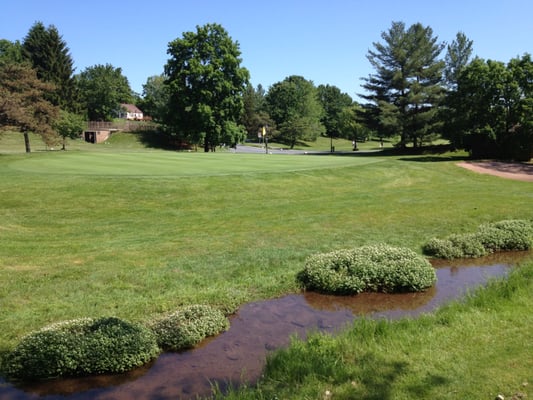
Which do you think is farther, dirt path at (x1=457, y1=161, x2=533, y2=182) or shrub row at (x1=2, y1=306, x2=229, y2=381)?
dirt path at (x1=457, y1=161, x2=533, y2=182)

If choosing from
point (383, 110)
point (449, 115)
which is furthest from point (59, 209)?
point (383, 110)

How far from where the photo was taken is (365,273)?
913cm

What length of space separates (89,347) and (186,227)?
24.2 feet

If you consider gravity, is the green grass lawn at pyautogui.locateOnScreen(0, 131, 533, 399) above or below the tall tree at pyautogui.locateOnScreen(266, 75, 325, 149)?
below

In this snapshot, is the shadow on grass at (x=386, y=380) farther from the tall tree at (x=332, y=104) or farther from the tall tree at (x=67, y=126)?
the tall tree at (x=332, y=104)

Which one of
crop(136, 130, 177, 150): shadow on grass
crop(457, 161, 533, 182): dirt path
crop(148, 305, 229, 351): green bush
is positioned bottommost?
crop(148, 305, 229, 351): green bush

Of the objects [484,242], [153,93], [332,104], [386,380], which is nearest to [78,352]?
[386,380]

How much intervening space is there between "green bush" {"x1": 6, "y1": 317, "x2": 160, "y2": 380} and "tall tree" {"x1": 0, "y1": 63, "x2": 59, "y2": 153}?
30007 mm

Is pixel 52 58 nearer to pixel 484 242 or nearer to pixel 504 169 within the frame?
pixel 504 169

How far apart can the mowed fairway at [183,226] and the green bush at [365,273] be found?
530 millimetres

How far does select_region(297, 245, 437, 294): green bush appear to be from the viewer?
8.95 meters

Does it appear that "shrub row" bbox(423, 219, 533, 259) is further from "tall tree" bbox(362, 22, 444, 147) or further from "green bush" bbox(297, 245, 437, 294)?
"tall tree" bbox(362, 22, 444, 147)

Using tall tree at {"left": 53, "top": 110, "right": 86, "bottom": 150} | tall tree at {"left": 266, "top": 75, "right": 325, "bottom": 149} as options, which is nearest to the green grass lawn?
tall tree at {"left": 53, "top": 110, "right": 86, "bottom": 150}

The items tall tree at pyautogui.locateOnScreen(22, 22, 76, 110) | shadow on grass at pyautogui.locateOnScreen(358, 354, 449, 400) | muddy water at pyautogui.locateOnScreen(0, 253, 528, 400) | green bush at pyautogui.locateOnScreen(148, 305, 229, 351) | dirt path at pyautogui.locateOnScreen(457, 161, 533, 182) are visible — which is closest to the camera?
shadow on grass at pyautogui.locateOnScreen(358, 354, 449, 400)
